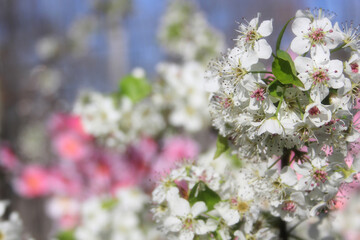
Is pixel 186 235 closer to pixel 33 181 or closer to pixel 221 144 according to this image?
pixel 221 144

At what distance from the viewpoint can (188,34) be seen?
6.69 ft

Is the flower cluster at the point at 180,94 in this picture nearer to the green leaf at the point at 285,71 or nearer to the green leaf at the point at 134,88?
the green leaf at the point at 134,88

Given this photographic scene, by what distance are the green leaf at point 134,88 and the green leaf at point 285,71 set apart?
784 mm

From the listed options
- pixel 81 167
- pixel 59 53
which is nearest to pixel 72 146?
pixel 81 167

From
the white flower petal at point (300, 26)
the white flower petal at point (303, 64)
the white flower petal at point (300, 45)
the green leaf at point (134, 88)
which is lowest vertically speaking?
the white flower petal at point (303, 64)

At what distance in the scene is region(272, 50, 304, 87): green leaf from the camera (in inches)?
19.5

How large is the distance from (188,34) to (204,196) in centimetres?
152

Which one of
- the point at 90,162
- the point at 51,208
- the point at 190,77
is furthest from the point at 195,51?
the point at 51,208

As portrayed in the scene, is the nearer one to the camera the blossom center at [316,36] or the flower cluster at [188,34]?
→ the blossom center at [316,36]

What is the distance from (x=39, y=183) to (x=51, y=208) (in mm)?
178

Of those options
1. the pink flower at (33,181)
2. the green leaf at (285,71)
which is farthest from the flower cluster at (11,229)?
the pink flower at (33,181)

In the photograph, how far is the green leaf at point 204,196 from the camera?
60 centimetres

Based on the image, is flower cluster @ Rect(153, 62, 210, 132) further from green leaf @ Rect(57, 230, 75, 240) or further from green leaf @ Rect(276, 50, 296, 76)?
green leaf @ Rect(276, 50, 296, 76)

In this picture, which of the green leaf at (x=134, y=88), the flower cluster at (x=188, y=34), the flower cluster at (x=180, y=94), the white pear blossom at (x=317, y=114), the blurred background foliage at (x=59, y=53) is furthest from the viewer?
the blurred background foliage at (x=59, y=53)
